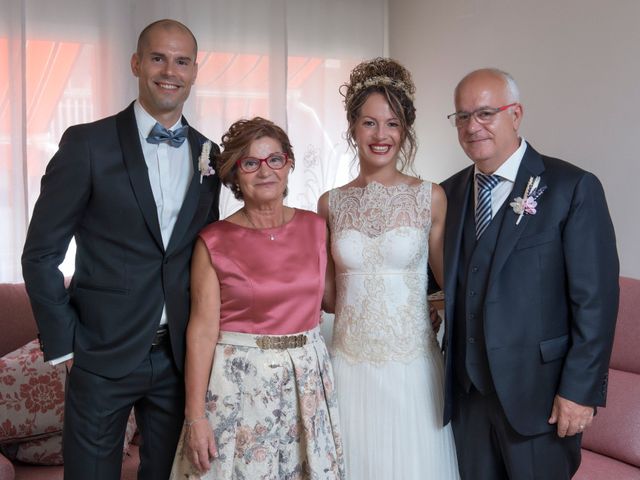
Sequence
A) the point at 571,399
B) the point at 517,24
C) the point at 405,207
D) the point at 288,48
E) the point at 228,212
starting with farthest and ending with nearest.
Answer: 1. the point at 288,48
2. the point at 228,212
3. the point at 517,24
4. the point at 405,207
5. the point at 571,399

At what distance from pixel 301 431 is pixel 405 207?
2.55 ft

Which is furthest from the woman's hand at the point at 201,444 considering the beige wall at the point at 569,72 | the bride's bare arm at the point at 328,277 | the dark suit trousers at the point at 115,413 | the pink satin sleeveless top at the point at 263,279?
the beige wall at the point at 569,72

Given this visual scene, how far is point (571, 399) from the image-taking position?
190 centimetres

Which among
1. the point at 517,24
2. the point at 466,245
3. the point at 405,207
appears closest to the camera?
the point at 466,245

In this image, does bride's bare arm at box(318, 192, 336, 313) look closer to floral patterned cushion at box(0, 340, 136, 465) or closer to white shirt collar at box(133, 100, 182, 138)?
white shirt collar at box(133, 100, 182, 138)

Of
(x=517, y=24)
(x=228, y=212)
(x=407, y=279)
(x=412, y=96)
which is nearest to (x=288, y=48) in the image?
(x=228, y=212)

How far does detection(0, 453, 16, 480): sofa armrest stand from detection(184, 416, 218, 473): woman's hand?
3.39 ft

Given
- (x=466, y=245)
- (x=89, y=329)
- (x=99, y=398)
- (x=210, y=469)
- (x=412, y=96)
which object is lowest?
(x=210, y=469)

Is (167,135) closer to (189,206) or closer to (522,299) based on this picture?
(189,206)

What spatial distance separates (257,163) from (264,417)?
72cm

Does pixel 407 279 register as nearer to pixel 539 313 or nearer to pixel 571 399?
pixel 539 313

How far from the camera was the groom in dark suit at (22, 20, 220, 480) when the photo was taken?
1901 mm

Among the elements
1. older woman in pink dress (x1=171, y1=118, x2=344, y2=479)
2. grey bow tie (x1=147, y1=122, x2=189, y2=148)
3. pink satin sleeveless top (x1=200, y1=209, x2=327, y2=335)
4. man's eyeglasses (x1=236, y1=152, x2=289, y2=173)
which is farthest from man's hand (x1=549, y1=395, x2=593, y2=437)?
grey bow tie (x1=147, y1=122, x2=189, y2=148)

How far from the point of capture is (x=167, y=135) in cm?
200
